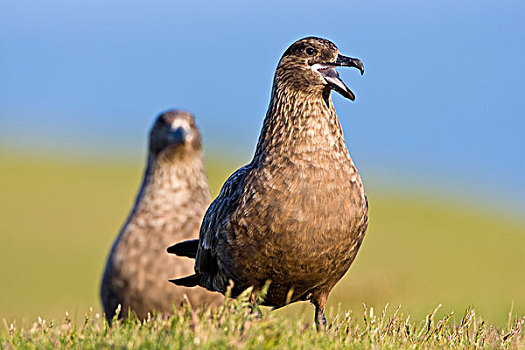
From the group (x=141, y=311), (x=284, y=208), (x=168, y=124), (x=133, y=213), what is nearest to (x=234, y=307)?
(x=284, y=208)

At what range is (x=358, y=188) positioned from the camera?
18.2 feet

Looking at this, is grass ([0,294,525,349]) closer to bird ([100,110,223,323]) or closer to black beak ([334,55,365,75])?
black beak ([334,55,365,75])

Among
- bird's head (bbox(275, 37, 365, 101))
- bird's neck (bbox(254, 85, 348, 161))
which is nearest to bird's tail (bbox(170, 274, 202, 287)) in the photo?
bird's neck (bbox(254, 85, 348, 161))

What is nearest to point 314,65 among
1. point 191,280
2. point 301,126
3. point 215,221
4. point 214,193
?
point 301,126

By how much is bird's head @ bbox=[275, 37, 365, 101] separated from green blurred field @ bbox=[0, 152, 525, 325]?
14.8 feet

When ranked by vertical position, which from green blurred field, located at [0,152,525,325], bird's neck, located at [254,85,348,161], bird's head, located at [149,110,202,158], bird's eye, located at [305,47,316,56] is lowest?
green blurred field, located at [0,152,525,325]

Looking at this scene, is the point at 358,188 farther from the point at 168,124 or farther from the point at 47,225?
the point at 47,225

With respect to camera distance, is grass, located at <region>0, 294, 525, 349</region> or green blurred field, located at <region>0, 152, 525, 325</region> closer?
grass, located at <region>0, 294, 525, 349</region>

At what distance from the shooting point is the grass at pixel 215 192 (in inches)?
599

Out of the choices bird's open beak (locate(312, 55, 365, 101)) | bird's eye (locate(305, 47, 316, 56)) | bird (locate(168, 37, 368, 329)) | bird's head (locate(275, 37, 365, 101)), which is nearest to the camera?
bird (locate(168, 37, 368, 329))

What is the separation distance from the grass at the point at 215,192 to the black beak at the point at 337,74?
14.2 feet

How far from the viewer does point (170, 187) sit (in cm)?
836

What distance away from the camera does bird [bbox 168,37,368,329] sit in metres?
5.31

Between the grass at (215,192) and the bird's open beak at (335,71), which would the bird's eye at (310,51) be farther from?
the grass at (215,192)
